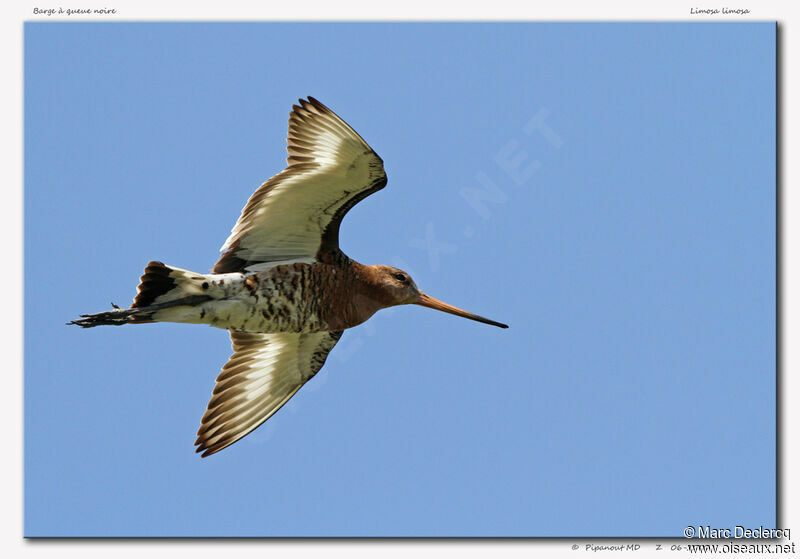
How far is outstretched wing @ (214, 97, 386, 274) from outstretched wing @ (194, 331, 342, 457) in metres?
1.22

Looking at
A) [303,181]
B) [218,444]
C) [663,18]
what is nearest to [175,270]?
[303,181]

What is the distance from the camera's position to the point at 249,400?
9.80m

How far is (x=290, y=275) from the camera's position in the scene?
890 centimetres

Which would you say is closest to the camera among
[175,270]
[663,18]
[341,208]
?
Answer: [175,270]

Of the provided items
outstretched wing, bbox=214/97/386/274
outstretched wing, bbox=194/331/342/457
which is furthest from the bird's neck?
outstretched wing, bbox=194/331/342/457

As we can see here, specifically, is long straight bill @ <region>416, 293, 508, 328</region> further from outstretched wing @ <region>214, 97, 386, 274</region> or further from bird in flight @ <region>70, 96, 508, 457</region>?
outstretched wing @ <region>214, 97, 386, 274</region>

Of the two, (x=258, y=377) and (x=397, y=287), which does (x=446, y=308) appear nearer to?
(x=397, y=287)

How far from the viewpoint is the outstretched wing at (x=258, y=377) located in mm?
9648

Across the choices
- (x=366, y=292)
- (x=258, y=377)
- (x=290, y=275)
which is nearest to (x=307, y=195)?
(x=290, y=275)

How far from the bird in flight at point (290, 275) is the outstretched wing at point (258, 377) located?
0.01 meters

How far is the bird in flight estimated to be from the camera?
8461 millimetres

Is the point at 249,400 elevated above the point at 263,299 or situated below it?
below
